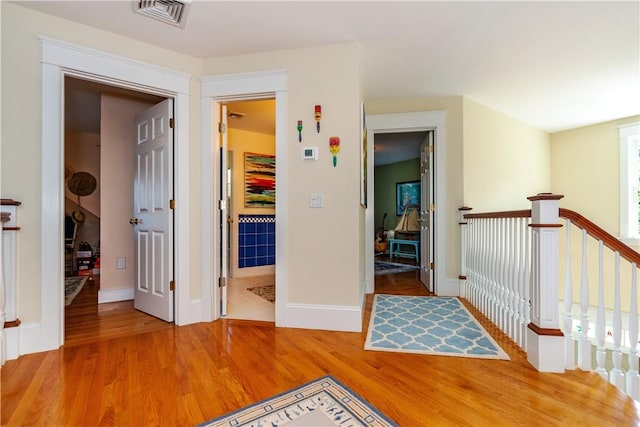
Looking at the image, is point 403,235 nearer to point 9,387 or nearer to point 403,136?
point 403,136

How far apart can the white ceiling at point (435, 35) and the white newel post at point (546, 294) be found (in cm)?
139

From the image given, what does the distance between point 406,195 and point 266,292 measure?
16.1 ft

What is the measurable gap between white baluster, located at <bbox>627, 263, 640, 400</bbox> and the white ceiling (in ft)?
5.95

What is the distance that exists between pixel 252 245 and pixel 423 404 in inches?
149

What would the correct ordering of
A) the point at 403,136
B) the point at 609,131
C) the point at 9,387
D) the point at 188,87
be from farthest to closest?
the point at 403,136, the point at 609,131, the point at 188,87, the point at 9,387

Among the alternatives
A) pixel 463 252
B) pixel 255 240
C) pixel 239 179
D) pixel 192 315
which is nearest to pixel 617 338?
pixel 463 252

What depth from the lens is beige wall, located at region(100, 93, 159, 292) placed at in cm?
325

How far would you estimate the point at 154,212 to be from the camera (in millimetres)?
2738

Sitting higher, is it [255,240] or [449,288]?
[255,240]

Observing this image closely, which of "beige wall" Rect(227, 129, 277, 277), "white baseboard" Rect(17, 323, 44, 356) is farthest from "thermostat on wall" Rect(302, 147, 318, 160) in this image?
"beige wall" Rect(227, 129, 277, 277)

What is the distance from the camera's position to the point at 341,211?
7.96 ft

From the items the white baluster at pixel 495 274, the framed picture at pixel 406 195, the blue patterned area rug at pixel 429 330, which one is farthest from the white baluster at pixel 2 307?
the framed picture at pixel 406 195

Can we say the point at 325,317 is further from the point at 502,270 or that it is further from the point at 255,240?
the point at 255,240

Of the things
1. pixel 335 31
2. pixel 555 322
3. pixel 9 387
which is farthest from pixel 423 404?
pixel 335 31
